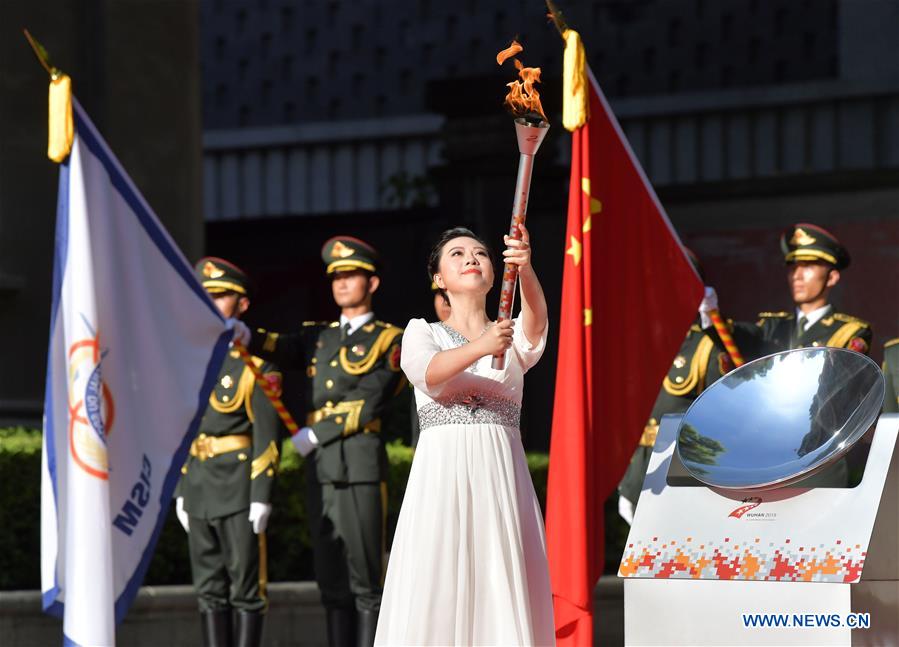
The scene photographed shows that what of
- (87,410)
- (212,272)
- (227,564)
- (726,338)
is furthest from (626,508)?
(87,410)

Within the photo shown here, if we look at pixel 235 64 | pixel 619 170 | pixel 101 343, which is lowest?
pixel 101 343

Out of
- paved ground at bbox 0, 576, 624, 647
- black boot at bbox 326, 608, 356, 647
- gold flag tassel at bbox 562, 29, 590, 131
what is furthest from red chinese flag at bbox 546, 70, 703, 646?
paved ground at bbox 0, 576, 624, 647

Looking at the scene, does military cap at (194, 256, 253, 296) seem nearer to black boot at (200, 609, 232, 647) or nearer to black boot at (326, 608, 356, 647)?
black boot at (200, 609, 232, 647)

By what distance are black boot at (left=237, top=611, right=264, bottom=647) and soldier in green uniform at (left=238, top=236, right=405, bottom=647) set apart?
33 cm

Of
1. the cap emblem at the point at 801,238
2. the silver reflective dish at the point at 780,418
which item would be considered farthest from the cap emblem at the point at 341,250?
the silver reflective dish at the point at 780,418

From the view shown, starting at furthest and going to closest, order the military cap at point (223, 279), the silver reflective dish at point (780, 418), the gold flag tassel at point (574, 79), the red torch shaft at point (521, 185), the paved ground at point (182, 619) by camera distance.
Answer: the military cap at point (223, 279)
the paved ground at point (182, 619)
the gold flag tassel at point (574, 79)
the silver reflective dish at point (780, 418)
the red torch shaft at point (521, 185)

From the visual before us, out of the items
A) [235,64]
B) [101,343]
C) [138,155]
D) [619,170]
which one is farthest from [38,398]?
[235,64]

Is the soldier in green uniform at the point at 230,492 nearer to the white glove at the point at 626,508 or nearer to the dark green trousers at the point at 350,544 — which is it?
the dark green trousers at the point at 350,544

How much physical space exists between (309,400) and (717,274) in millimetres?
4430

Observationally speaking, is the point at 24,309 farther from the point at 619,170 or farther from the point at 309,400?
the point at 619,170

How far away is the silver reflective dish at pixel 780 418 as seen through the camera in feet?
19.2

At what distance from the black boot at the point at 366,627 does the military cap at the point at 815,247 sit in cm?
254

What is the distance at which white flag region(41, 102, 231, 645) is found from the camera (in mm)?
6805

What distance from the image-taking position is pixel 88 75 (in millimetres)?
10766
